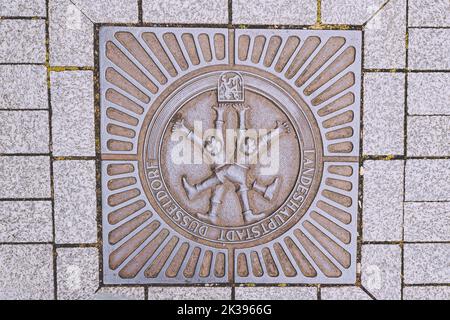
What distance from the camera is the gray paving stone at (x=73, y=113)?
1965 mm

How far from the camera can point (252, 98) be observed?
2.00m

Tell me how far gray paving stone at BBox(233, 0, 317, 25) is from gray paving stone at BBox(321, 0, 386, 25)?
0.22 ft

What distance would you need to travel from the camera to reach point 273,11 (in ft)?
6.44

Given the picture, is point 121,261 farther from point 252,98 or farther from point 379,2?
point 379,2

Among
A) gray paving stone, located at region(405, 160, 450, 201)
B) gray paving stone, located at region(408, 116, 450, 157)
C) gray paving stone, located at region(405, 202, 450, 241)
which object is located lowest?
gray paving stone, located at region(405, 202, 450, 241)

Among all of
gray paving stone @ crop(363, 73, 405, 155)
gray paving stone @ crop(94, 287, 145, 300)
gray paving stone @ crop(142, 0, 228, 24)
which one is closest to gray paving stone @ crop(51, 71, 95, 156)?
gray paving stone @ crop(142, 0, 228, 24)

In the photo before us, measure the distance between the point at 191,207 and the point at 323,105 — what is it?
2.91 feet

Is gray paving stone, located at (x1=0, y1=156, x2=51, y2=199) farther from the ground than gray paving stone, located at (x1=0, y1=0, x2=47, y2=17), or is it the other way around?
gray paving stone, located at (x1=0, y1=0, x2=47, y2=17)

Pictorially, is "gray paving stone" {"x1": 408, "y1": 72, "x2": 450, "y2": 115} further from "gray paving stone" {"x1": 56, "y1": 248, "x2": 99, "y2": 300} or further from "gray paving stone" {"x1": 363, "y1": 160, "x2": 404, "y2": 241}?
"gray paving stone" {"x1": 56, "y1": 248, "x2": 99, "y2": 300}

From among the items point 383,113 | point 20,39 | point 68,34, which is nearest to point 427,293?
point 383,113

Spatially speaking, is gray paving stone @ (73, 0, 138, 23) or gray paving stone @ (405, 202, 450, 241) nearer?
gray paving stone @ (73, 0, 138, 23)

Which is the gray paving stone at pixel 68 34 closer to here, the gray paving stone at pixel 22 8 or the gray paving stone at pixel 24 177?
the gray paving stone at pixel 22 8

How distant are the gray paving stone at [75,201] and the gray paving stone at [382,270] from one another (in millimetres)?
1479

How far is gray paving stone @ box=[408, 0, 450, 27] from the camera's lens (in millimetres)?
1979
